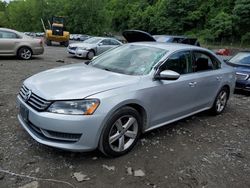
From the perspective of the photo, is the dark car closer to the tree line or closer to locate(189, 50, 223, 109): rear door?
locate(189, 50, 223, 109): rear door

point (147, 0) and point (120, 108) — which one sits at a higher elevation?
point (147, 0)

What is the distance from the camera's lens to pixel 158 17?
66.2 metres

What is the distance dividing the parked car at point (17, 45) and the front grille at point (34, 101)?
8.93 metres

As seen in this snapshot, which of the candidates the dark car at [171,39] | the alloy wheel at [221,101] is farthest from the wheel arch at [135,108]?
the dark car at [171,39]

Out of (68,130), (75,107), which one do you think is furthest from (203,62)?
(68,130)

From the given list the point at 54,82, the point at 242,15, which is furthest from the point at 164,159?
the point at 242,15

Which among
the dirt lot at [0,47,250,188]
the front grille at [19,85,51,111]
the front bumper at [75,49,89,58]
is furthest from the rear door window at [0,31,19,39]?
the front grille at [19,85,51,111]

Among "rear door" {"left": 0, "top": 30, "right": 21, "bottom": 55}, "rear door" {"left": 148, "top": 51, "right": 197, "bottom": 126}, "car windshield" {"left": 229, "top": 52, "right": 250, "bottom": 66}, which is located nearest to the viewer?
"rear door" {"left": 148, "top": 51, "right": 197, "bottom": 126}

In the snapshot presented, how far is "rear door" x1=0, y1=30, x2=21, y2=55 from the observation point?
38.3 feet

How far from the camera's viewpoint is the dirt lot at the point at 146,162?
10.7ft

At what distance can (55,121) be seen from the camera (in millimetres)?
3254

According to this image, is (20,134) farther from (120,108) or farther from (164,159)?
(164,159)

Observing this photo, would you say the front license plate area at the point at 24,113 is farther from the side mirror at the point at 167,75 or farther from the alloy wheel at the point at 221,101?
the alloy wheel at the point at 221,101

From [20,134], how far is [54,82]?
1.09 m
